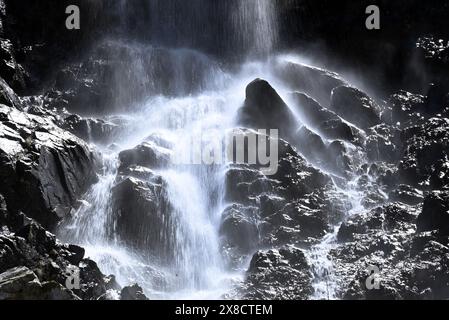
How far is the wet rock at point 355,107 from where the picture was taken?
45719 mm

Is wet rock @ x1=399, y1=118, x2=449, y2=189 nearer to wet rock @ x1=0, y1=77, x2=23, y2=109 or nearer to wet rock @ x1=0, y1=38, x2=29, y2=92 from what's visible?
wet rock @ x1=0, y1=77, x2=23, y2=109

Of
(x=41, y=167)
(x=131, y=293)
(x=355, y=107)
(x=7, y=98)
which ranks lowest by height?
(x=131, y=293)

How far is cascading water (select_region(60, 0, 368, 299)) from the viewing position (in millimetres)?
32438

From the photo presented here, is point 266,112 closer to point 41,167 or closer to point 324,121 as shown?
point 324,121

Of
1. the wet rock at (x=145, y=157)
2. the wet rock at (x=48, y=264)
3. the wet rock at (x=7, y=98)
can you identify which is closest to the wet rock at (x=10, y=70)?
the wet rock at (x=7, y=98)

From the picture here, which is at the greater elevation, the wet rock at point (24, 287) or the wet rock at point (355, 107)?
the wet rock at point (355, 107)

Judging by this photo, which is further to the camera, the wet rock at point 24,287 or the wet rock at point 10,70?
the wet rock at point 10,70

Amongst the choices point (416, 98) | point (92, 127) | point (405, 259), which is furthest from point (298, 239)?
point (416, 98)

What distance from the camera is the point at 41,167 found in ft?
107

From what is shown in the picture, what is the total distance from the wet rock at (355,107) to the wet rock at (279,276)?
16.1 meters

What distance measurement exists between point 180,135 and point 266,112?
5.90 metres

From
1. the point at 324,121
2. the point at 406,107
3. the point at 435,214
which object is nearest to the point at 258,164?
the point at 324,121

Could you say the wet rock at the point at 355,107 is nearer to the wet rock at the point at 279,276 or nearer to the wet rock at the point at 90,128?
the wet rock at the point at 90,128

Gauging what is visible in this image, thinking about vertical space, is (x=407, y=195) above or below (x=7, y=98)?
below
